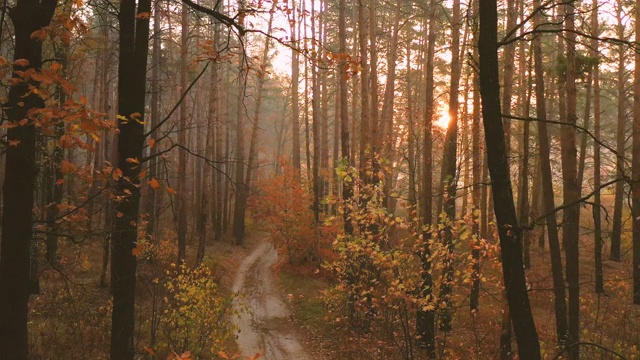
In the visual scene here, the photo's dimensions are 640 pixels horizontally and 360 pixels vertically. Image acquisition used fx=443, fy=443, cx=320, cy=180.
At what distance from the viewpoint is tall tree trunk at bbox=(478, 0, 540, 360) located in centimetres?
410

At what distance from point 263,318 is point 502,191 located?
37.8 feet

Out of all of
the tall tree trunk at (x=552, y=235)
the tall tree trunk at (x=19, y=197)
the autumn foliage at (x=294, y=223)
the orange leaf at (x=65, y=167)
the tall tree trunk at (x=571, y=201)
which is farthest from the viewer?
the autumn foliage at (x=294, y=223)

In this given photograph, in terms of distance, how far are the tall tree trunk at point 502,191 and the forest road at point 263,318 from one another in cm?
544

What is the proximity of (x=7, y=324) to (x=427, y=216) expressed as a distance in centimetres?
853

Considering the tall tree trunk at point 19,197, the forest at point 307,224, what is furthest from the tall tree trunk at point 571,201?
the tall tree trunk at point 19,197

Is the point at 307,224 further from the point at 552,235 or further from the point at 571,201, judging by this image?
the point at 571,201

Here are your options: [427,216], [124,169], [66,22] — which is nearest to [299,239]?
[427,216]

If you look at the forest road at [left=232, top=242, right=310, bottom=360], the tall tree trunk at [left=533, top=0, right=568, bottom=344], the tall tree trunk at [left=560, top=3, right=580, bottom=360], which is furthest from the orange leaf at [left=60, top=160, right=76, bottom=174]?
the tall tree trunk at [left=533, top=0, right=568, bottom=344]

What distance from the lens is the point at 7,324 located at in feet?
13.5

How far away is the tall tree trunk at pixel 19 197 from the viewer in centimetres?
408

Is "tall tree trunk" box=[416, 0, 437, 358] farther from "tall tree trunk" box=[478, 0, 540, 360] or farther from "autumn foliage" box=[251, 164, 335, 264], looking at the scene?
"autumn foliage" box=[251, 164, 335, 264]

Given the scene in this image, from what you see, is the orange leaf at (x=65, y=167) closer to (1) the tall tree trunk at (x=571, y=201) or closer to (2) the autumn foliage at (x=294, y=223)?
(1) the tall tree trunk at (x=571, y=201)

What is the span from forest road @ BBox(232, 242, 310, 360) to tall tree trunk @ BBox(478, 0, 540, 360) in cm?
544

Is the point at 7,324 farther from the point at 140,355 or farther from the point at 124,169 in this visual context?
the point at 140,355
